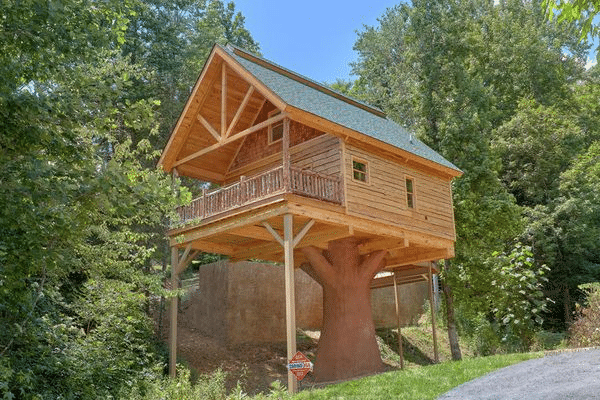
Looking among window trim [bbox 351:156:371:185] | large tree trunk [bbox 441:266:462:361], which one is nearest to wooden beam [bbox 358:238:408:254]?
window trim [bbox 351:156:371:185]

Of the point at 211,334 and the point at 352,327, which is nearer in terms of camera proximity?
the point at 352,327

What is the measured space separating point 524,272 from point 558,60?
861 inches

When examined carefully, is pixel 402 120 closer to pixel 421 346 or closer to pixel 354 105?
pixel 354 105

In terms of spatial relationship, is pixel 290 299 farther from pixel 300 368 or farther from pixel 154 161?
pixel 154 161

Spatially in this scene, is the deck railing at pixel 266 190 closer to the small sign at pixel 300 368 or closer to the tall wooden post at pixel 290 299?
the tall wooden post at pixel 290 299

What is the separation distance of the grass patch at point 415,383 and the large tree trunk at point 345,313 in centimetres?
450

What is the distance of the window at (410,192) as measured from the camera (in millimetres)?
20970

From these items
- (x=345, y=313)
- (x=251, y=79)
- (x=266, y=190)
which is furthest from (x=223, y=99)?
(x=345, y=313)

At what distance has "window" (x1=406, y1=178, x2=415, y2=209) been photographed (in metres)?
21.0

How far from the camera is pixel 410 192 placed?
69.1ft

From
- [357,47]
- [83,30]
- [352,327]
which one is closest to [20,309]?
[83,30]

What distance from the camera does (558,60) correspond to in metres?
39.9

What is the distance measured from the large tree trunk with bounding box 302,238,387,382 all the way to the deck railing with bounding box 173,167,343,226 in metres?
3.04

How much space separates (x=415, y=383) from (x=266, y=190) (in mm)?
6611
